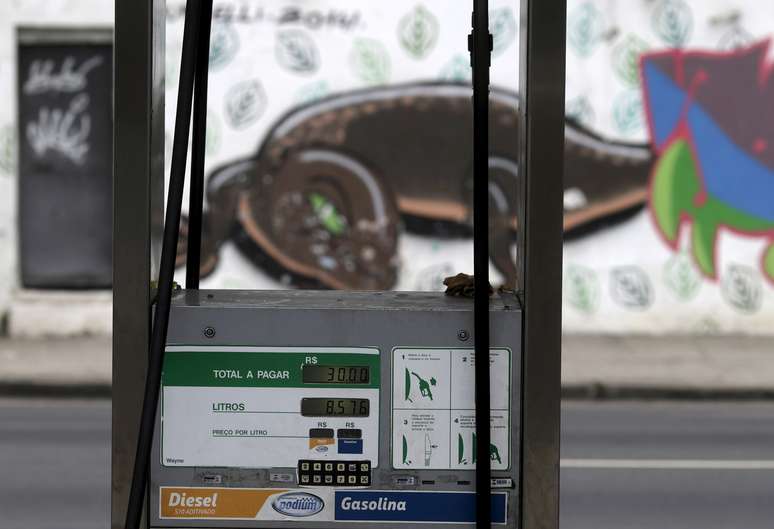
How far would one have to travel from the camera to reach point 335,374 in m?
2.91

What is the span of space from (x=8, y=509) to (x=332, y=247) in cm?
738

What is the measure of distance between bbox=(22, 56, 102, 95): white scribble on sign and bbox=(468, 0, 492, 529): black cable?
1206 centimetres

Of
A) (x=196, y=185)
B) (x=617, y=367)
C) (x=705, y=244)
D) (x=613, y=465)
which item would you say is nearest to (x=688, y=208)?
(x=705, y=244)

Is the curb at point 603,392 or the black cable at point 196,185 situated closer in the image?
the black cable at point 196,185

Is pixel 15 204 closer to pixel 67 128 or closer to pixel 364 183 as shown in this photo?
pixel 67 128

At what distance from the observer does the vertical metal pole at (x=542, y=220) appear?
281 centimetres

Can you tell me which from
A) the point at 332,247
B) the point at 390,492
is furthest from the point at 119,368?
the point at 332,247

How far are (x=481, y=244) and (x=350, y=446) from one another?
0.55 metres

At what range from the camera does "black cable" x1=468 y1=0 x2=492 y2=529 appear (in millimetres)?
2744

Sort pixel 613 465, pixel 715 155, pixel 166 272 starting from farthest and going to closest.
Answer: pixel 715 155 < pixel 613 465 < pixel 166 272

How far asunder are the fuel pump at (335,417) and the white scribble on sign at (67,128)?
1187 centimetres

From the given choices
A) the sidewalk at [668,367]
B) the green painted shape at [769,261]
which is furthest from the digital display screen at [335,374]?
the green painted shape at [769,261]

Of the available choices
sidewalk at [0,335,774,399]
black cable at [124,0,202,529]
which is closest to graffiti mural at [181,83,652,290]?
sidewalk at [0,335,774,399]

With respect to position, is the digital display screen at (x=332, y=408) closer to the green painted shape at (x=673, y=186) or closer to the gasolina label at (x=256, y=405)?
the gasolina label at (x=256, y=405)
